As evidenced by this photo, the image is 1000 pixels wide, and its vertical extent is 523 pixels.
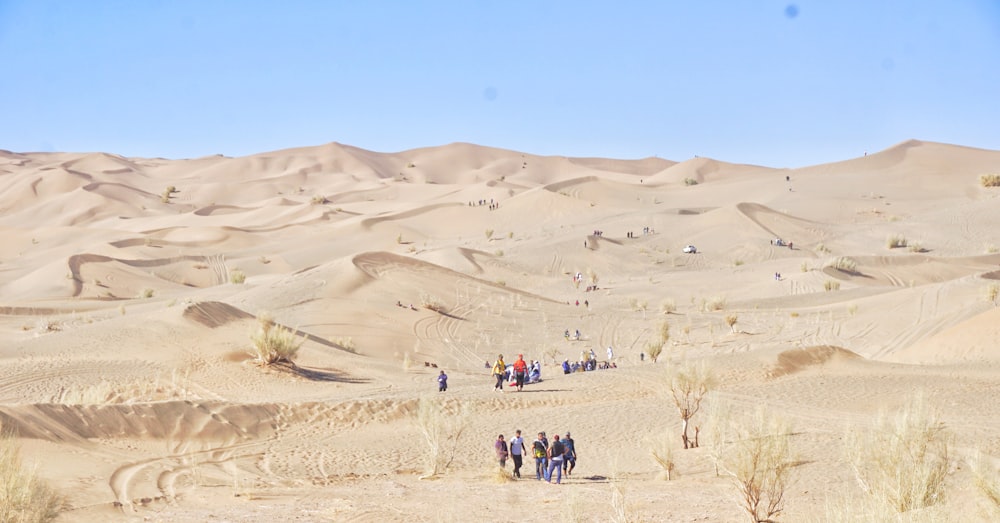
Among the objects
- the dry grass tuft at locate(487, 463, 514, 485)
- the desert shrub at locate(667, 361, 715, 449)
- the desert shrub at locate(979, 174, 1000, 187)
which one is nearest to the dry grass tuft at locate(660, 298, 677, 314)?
the desert shrub at locate(667, 361, 715, 449)

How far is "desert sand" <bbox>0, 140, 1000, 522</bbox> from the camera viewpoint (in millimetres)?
12078

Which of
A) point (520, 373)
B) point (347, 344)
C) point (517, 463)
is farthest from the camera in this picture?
point (347, 344)

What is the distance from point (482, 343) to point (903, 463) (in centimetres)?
2238

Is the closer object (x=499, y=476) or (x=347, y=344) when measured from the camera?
(x=499, y=476)

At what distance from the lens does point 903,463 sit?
883 centimetres

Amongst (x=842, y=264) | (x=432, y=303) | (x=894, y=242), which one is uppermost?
(x=894, y=242)

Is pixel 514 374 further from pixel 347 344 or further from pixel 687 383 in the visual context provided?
pixel 347 344

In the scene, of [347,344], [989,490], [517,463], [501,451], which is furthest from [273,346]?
[989,490]

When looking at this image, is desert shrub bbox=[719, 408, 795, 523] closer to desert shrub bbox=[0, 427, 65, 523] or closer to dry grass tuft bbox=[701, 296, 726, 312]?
desert shrub bbox=[0, 427, 65, 523]

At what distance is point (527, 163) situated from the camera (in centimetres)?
14638

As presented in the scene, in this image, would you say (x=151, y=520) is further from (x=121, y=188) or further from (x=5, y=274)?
(x=121, y=188)

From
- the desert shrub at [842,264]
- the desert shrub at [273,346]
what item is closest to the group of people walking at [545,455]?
the desert shrub at [273,346]

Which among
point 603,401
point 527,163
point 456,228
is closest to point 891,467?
point 603,401

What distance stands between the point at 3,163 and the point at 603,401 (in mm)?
132478
